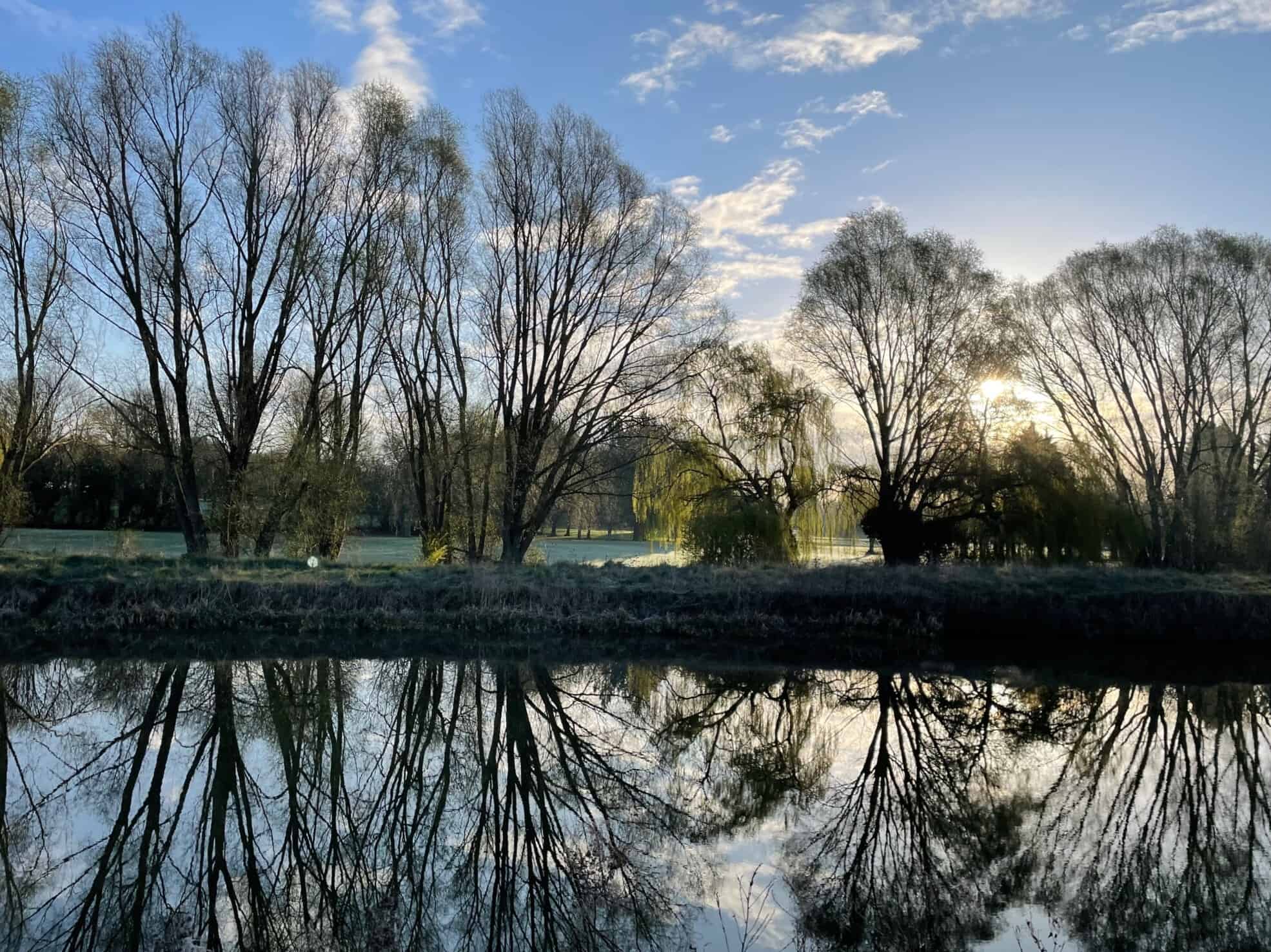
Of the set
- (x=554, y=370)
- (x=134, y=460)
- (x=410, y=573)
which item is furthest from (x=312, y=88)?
(x=134, y=460)

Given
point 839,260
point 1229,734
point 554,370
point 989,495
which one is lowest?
point 1229,734

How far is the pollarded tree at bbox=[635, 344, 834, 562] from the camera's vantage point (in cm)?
2619

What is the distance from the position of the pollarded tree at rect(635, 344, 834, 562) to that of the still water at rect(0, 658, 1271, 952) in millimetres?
14627

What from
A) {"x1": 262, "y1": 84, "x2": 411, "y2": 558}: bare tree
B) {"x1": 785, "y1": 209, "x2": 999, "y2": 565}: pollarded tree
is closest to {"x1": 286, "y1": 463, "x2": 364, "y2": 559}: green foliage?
{"x1": 262, "y1": 84, "x2": 411, "y2": 558}: bare tree

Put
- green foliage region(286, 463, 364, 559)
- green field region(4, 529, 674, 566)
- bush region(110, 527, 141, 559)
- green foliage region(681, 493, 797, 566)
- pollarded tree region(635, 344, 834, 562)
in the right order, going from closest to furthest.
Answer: bush region(110, 527, 141, 559)
green foliage region(286, 463, 364, 559)
green field region(4, 529, 674, 566)
green foliage region(681, 493, 797, 566)
pollarded tree region(635, 344, 834, 562)

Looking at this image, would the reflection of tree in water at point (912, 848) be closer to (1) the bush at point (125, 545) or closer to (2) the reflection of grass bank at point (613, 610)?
(2) the reflection of grass bank at point (613, 610)

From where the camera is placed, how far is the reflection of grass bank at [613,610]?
15.5m

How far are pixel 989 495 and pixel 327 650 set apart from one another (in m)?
18.7

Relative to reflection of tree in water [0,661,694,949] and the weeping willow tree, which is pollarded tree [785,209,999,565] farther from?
reflection of tree in water [0,661,694,949]

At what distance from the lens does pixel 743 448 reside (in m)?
26.5

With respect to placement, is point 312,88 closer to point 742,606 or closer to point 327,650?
point 327,650

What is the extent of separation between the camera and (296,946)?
15.7ft

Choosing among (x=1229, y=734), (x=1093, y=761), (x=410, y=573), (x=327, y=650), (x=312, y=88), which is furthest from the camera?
(x=312, y=88)

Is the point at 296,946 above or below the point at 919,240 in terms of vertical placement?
below
